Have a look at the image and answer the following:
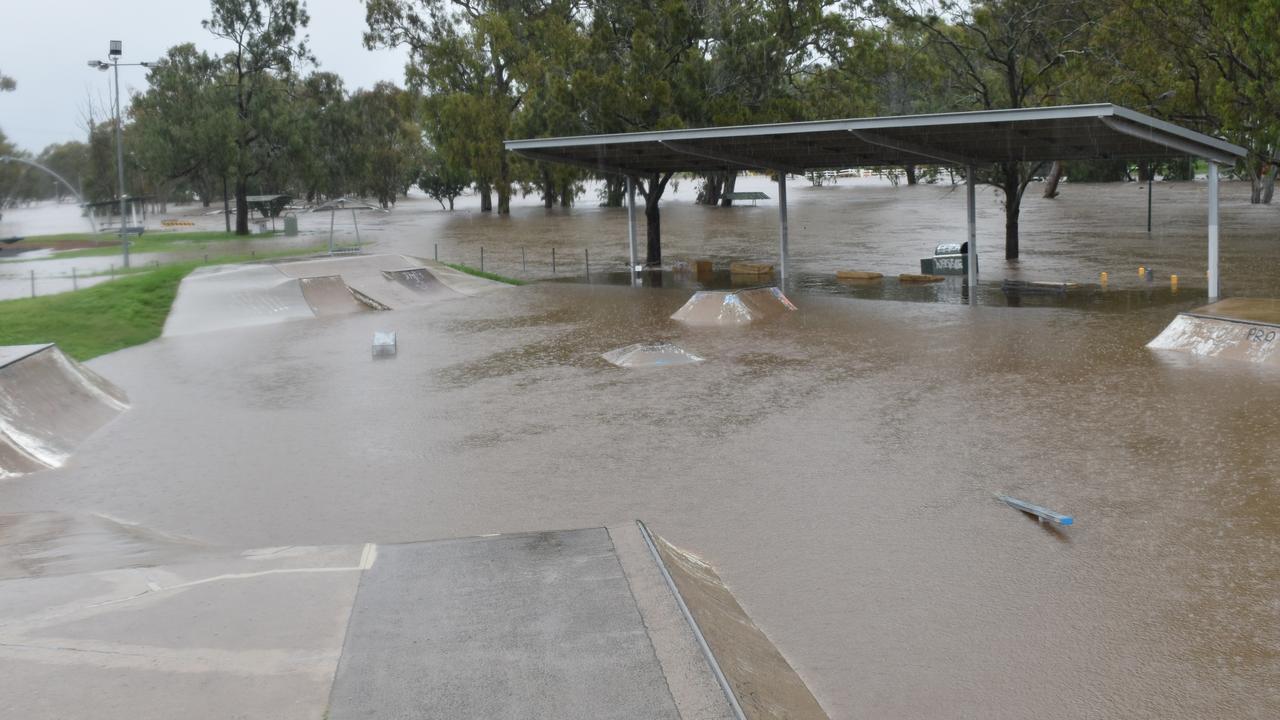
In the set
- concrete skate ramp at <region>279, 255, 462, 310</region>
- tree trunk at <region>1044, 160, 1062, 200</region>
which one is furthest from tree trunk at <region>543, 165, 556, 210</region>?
concrete skate ramp at <region>279, 255, 462, 310</region>

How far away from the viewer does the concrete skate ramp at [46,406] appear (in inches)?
469

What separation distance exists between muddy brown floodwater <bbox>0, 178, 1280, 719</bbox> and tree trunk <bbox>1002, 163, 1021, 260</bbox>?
34.6 feet

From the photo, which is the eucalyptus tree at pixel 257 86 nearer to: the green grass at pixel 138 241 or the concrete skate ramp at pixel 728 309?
the green grass at pixel 138 241

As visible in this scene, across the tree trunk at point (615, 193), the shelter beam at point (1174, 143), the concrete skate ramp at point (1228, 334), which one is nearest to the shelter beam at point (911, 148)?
the shelter beam at point (1174, 143)

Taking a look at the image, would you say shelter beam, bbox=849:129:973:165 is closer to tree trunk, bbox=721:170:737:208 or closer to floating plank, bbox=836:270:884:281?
floating plank, bbox=836:270:884:281

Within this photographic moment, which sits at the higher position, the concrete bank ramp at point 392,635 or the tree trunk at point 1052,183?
the tree trunk at point 1052,183

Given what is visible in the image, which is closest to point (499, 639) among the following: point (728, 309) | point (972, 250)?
point (728, 309)

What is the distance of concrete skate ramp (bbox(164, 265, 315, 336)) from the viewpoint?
76.7ft

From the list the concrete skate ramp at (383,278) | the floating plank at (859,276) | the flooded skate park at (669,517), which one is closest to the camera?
the flooded skate park at (669,517)

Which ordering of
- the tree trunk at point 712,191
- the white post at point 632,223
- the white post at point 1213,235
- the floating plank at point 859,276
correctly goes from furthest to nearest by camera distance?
the tree trunk at point 712,191 → the white post at point 632,223 → the floating plank at point 859,276 → the white post at point 1213,235

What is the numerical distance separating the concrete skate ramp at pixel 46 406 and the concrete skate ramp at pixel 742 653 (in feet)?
26.8

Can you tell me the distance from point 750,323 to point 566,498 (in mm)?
12161

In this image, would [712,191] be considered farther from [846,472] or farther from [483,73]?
[846,472]

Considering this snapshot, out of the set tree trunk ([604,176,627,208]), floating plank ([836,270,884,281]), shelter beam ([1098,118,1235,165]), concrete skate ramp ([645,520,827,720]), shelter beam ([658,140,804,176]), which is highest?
tree trunk ([604,176,627,208])
